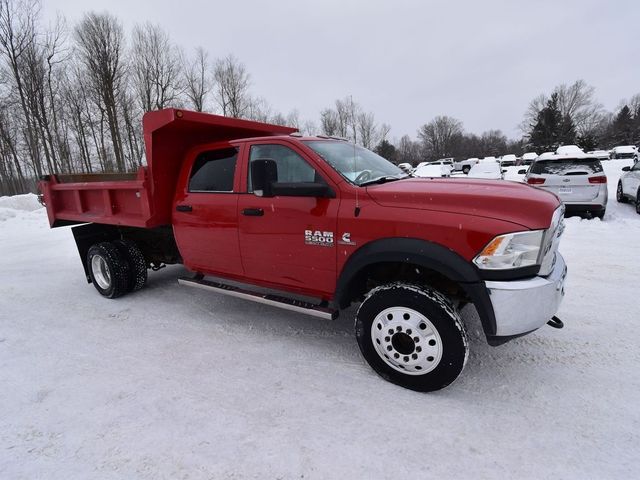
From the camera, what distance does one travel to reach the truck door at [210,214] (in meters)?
3.71

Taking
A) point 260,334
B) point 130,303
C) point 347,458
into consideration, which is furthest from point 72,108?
point 347,458

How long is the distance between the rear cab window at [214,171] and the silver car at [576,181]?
7.58m

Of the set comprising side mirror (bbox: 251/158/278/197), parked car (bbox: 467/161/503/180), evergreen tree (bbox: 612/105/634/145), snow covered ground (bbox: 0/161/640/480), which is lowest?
snow covered ground (bbox: 0/161/640/480)

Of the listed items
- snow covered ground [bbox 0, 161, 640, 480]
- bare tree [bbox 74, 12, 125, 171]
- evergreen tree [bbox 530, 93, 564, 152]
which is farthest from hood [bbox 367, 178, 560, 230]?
evergreen tree [bbox 530, 93, 564, 152]

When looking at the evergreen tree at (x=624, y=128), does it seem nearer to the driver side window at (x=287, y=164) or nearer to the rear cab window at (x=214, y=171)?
the driver side window at (x=287, y=164)

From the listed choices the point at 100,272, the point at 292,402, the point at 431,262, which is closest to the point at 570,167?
the point at 431,262

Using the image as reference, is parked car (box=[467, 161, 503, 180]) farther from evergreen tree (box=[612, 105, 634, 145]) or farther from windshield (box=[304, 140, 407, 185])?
evergreen tree (box=[612, 105, 634, 145])

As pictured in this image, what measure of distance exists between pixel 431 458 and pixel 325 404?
0.79 m

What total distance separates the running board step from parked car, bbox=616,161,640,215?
1033cm

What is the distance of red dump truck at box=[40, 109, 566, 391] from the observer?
2430 millimetres

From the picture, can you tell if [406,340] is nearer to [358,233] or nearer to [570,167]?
[358,233]

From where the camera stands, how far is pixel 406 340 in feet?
9.12

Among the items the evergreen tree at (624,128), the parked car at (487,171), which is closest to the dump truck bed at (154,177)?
the parked car at (487,171)

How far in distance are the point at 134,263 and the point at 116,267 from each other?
26 cm
